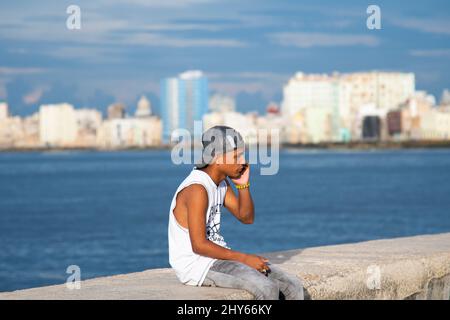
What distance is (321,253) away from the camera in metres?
6.81

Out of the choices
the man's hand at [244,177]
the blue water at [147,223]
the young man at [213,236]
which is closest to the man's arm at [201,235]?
the young man at [213,236]

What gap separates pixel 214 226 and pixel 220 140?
1.74 feet

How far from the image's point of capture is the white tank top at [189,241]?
17.8 feet

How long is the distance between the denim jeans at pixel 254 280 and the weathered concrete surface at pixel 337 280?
56 millimetres

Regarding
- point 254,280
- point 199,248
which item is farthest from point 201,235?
point 254,280

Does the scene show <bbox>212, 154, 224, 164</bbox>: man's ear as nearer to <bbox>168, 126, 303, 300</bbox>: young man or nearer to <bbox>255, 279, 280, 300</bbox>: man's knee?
<bbox>168, 126, 303, 300</bbox>: young man

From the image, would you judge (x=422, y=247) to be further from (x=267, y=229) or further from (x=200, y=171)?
(x=267, y=229)

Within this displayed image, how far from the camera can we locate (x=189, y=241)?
17.8 feet

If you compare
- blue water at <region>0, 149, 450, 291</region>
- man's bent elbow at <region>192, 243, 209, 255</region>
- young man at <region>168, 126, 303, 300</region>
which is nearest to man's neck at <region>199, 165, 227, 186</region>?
young man at <region>168, 126, 303, 300</region>

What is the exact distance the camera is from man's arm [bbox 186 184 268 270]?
5.24 m

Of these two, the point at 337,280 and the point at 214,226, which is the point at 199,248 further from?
the point at 337,280

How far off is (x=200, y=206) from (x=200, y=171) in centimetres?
26
